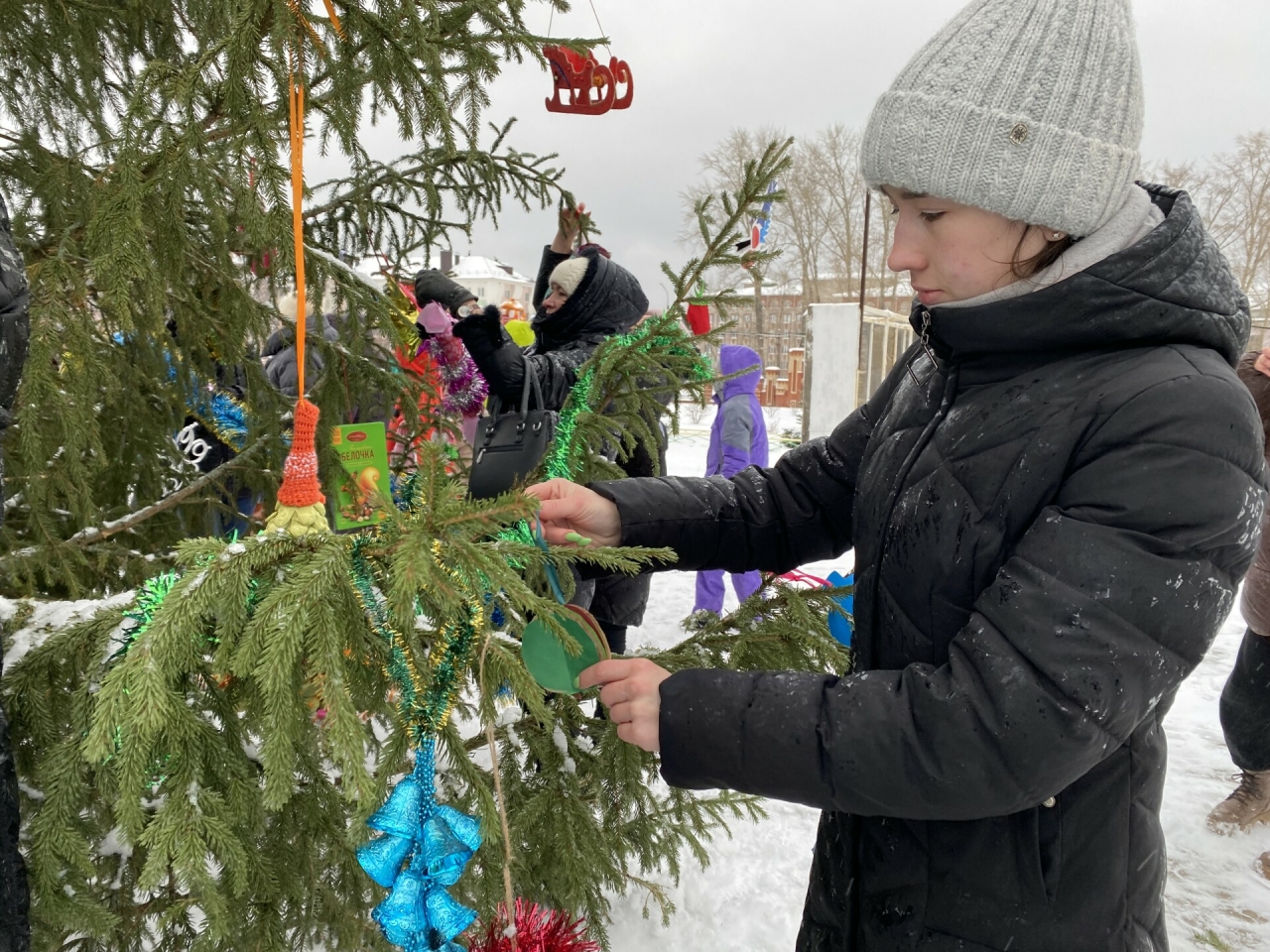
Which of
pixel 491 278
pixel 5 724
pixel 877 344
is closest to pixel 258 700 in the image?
pixel 5 724

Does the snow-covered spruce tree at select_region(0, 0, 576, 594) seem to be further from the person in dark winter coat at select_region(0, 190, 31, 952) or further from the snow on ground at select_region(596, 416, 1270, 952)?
the snow on ground at select_region(596, 416, 1270, 952)

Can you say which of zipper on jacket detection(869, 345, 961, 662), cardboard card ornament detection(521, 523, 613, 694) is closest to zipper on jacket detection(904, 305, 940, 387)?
zipper on jacket detection(869, 345, 961, 662)

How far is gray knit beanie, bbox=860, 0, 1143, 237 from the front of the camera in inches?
39.1

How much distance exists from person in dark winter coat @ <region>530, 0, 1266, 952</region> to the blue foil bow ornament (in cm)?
26

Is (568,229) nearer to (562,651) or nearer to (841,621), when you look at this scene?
(841,621)

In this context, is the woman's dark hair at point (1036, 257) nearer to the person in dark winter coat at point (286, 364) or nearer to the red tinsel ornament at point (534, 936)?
the red tinsel ornament at point (534, 936)

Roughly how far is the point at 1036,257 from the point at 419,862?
1131mm

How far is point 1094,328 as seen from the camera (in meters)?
0.96

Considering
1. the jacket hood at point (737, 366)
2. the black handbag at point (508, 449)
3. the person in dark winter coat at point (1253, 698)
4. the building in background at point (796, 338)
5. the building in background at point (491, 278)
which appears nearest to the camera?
the black handbag at point (508, 449)

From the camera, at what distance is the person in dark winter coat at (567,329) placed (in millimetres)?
3236

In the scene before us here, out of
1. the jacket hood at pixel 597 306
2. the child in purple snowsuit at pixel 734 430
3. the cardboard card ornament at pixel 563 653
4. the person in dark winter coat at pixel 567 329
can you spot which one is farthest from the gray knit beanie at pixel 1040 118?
the child in purple snowsuit at pixel 734 430

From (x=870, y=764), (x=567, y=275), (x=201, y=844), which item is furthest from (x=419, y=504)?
(x=567, y=275)

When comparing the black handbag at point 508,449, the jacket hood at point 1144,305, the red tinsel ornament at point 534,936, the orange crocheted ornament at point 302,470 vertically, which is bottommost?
the red tinsel ornament at point 534,936

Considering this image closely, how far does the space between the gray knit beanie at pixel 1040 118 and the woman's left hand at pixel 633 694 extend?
0.77m
